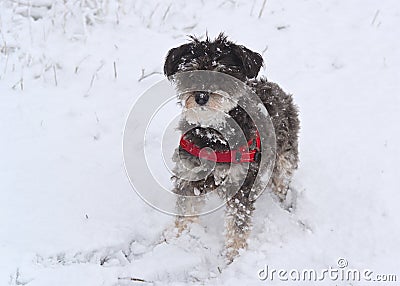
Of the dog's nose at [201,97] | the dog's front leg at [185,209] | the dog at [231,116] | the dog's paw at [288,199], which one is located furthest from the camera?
the dog's paw at [288,199]

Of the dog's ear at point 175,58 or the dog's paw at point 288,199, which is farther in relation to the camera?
the dog's paw at point 288,199

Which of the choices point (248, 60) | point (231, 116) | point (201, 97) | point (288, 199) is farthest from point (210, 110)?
point (288, 199)

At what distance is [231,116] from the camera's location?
4.52m

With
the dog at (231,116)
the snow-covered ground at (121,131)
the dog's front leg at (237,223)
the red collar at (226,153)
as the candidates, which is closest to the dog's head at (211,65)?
the dog at (231,116)

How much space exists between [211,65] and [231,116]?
55 cm

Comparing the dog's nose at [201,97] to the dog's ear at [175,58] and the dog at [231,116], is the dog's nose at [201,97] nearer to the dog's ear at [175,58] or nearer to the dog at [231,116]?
the dog at [231,116]

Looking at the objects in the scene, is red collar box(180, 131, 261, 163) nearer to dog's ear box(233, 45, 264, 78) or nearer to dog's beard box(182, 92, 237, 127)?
dog's beard box(182, 92, 237, 127)

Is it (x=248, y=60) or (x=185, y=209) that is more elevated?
(x=248, y=60)

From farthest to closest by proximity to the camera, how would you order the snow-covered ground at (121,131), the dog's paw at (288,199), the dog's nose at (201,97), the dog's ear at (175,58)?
1. the dog's paw at (288,199)
2. the snow-covered ground at (121,131)
3. the dog's ear at (175,58)
4. the dog's nose at (201,97)

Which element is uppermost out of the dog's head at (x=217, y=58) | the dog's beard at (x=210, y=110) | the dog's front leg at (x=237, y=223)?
the dog's head at (x=217, y=58)

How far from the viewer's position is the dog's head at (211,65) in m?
4.25

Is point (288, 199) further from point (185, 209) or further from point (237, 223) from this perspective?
point (185, 209)

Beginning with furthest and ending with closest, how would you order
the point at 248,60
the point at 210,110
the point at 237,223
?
1. the point at 237,223
2. the point at 248,60
3. the point at 210,110

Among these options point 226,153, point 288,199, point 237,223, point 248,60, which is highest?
point 248,60
